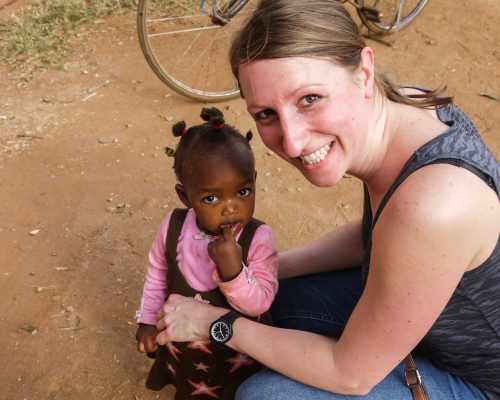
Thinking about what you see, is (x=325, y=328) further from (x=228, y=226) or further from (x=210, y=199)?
(x=210, y=199)

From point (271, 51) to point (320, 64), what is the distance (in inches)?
5.3

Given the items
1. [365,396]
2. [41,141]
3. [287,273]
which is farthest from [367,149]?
[41,141]

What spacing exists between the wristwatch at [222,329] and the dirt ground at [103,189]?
0.92 meters

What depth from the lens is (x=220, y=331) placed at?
5.90 ft

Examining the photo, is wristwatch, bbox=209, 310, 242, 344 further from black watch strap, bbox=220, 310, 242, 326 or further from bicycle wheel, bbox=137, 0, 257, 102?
bicycle wheel, bbox=137, 0, 257, 102

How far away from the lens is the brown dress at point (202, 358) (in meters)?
1.96

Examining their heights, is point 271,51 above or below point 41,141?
above

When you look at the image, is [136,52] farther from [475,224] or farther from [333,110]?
[475,224]

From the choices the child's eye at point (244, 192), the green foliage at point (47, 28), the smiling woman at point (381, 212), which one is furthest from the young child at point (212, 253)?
the green foliage at point (47, 28)

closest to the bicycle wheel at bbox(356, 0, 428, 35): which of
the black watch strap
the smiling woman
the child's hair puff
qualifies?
the child's hair puff

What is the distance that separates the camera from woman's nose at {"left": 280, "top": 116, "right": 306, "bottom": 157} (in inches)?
59.9

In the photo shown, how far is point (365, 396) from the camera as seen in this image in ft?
5.47

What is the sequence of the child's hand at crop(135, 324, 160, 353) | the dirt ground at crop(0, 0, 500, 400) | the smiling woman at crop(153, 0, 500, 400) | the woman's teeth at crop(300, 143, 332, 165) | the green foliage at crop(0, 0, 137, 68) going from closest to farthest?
the smiling woman at crop(153, 0, 500, 400) < the woman's teeth at crop(300, 143, 332, 165) < the child's hand at crop(135, 324, 160, 353) < the dirt ground at crop(0, 0, 500, 400) < the green foliage at crop(0, 0, 137, 68)

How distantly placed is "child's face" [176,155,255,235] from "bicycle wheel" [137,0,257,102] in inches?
101
